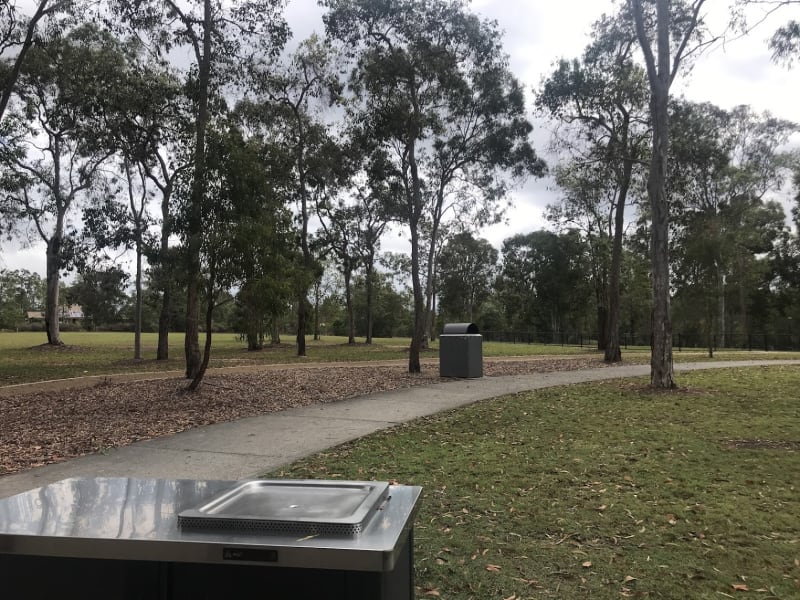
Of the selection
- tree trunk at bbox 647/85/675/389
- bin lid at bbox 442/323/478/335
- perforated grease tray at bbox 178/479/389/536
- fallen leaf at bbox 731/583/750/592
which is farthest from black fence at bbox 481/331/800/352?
perforated grease tray at bbox 178/479/389/536

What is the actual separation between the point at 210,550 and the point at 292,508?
1.11 feet

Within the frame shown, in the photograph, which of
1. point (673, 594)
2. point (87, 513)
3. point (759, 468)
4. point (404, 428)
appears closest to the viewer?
point (87, 513)

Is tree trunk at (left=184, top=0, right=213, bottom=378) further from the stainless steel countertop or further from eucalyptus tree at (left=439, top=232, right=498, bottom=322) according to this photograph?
eucalyptus tree at (left=439, top=232, right=498, bottom=322)

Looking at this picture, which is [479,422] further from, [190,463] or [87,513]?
[87,513]

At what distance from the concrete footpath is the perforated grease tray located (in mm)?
3721

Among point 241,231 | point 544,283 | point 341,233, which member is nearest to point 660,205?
point 241,231

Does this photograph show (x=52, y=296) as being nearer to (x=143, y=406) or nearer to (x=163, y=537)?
(x=143, y=406)

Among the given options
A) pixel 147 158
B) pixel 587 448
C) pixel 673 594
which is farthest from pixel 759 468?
pixel 147 158

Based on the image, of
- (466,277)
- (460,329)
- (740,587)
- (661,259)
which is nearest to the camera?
(740,587)

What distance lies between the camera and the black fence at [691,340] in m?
39.0

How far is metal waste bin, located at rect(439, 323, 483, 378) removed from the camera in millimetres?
15920

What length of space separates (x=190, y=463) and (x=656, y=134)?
11.5 m

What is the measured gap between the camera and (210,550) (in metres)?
1.53

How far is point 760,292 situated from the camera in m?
51.4
